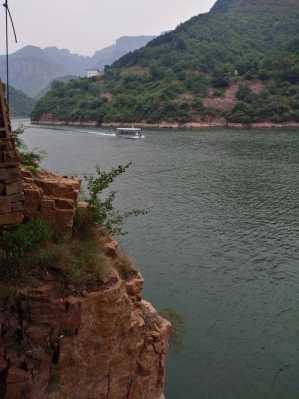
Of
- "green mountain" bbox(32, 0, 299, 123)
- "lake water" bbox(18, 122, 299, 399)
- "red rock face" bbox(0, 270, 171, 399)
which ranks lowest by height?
"lake water" bbox(18, 122, 299, 399)

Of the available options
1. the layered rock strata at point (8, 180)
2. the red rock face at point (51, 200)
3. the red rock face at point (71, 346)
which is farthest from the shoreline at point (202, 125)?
the layered rock strata at point (8, 180)

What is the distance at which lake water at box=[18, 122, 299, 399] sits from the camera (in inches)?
630

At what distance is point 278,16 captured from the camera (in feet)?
640

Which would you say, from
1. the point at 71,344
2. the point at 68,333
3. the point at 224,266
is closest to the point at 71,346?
the point at 71,344

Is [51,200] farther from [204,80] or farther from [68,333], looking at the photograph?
[204,80]

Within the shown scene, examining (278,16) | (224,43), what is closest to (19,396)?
(224,43)

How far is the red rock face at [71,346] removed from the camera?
9031mm

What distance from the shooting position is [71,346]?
31.0 ft

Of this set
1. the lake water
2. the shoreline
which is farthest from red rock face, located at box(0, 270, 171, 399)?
the shoreline

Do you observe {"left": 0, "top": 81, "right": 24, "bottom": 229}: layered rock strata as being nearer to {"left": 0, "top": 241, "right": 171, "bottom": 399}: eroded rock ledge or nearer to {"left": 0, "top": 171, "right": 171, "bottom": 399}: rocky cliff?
{"left": 0, "top": 171, "right": 171, "bottom": 399}: rocky cliff

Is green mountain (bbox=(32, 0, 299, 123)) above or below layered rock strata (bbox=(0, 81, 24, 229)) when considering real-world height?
above

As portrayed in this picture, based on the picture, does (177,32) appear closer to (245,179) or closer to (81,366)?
(245,179)

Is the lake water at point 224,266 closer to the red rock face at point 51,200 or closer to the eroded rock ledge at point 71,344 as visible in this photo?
the eroded rock ledge at point 71,344

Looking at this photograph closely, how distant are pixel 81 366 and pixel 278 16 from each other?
20985 centimetres
